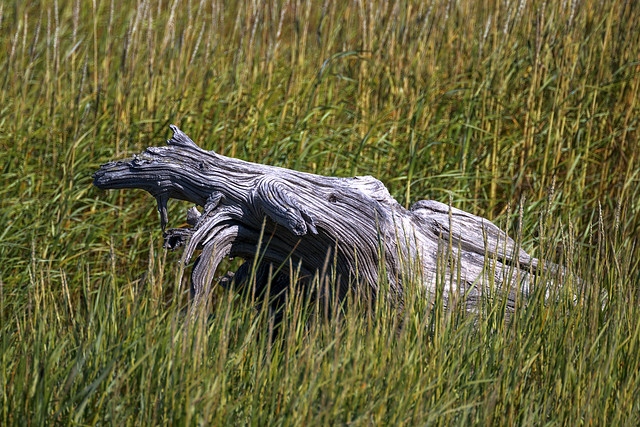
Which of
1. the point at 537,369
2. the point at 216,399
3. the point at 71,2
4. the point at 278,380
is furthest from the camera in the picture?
the point at 71,2

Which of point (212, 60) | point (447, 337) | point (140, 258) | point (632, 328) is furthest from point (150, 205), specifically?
point (632, 328)

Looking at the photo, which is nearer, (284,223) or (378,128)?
(284,223)

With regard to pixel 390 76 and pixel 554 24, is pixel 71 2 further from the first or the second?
pixel 554 24

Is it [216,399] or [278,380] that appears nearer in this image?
[216,399]

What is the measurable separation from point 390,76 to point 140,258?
6.07ft

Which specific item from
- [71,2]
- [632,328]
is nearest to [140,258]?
[632,328]

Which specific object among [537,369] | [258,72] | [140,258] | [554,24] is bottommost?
[140,258]

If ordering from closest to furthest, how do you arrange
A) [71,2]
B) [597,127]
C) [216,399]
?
[216,399]
[597,127]
[71,2]

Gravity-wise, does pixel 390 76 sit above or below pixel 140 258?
above

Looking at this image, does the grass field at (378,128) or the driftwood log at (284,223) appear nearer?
the driftwood log at (284,223)

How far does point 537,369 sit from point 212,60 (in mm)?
3270

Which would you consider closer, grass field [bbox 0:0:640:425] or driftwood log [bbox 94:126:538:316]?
driftwood log [bbox 94:126:538:316]

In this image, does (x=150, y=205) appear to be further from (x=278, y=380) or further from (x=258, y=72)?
(x=278, y=380)

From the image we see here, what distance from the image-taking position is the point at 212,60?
485cm
